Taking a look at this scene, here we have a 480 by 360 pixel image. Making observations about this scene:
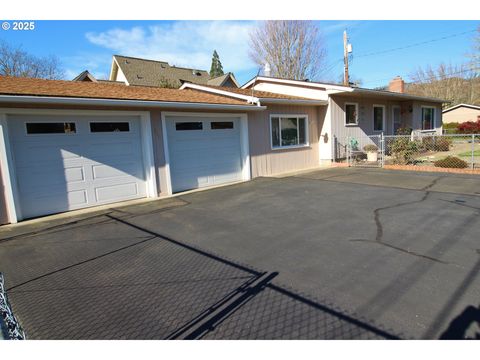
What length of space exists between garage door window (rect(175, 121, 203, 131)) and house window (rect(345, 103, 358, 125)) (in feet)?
25.0

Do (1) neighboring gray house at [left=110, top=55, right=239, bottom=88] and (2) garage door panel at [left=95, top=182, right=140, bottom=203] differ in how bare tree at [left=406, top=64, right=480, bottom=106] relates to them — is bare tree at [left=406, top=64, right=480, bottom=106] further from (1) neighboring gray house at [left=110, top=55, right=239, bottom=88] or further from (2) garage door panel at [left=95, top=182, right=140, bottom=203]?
(2) garage door panel at [left=95, top=182, right=140, bottom=203]

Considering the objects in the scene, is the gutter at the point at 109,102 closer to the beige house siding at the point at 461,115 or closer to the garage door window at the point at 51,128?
the garage door window at the point at 51,128

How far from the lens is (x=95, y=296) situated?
3.12 m

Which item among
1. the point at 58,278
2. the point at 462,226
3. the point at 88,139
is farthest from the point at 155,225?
the point at 462,226

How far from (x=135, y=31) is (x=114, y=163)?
226 inches

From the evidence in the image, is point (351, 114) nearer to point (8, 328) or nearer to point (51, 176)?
point (51, 176)

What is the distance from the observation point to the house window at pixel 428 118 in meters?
19.1

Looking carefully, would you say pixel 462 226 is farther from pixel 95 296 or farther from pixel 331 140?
pixel 331 140

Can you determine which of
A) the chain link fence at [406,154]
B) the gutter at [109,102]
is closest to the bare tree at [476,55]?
the chain link fence at [406,154]

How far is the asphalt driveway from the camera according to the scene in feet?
8.20

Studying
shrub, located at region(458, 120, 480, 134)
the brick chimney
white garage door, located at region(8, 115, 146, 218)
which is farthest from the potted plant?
shrub, located at region(458, 120, 480, 134)

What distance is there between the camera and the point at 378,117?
51.0 ft

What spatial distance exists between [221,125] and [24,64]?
75.4 ft

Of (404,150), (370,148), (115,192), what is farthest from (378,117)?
(115,192)
